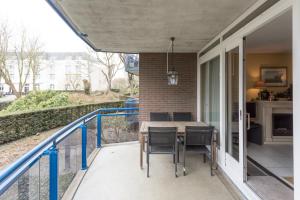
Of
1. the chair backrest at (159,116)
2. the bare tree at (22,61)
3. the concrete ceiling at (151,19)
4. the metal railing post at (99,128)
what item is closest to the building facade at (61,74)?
the bare tree at (22,61)

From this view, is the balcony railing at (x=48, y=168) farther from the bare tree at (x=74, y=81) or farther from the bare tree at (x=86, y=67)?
the bare tree at (x=74, y=81)

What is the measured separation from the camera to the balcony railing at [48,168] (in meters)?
1.49

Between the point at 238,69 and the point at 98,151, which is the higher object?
the point at 238,69

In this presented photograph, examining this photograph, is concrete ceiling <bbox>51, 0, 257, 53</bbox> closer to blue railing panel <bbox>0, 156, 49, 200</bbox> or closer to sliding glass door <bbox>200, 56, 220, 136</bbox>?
sliding glass door <bbox>200, 56, 220, 136</bbox>

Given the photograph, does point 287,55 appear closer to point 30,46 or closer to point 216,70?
point 216,70

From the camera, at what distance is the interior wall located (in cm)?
592

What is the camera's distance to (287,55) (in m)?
5.94

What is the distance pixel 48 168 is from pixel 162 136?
1.87 meters

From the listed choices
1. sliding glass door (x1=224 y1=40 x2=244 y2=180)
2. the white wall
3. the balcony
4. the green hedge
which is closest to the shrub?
the green hedge

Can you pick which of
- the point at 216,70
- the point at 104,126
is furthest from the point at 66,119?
the point at 216,70

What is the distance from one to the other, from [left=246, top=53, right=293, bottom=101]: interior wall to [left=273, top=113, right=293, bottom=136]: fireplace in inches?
36.6

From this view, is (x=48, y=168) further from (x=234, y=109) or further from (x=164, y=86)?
(x=164, y=86)

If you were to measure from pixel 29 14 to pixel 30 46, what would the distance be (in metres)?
2.90

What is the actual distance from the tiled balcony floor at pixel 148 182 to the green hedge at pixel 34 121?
509 centimetres
